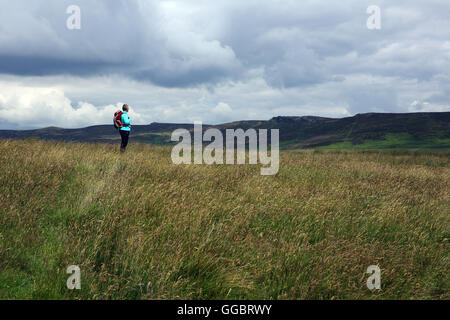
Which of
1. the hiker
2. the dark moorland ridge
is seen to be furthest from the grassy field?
the dark moorland ridge

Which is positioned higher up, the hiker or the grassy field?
the hiker

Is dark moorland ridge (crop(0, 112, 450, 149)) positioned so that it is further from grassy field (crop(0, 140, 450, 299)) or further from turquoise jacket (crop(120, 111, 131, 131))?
grassy field (crop(0, 140, 450, 299))

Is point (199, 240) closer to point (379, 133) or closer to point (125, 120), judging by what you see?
point (125, 120)

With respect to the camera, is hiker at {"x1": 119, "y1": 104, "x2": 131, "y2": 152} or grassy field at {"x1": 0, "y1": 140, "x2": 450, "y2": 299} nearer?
grassy field at {"x1": 0, "y1": 140, "x2": 450, "y2": 299}

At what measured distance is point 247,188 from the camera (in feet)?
20.5

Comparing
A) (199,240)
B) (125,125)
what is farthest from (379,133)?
(199,240)

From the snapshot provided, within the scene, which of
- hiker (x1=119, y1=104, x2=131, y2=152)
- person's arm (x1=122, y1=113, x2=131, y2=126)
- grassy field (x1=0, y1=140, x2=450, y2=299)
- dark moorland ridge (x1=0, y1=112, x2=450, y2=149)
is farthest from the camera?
dark moorland ridge (x1=0, y1=112, x2=450, y2=149)

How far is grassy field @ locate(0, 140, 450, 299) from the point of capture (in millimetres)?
3031

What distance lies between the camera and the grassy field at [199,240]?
3.03 metres
